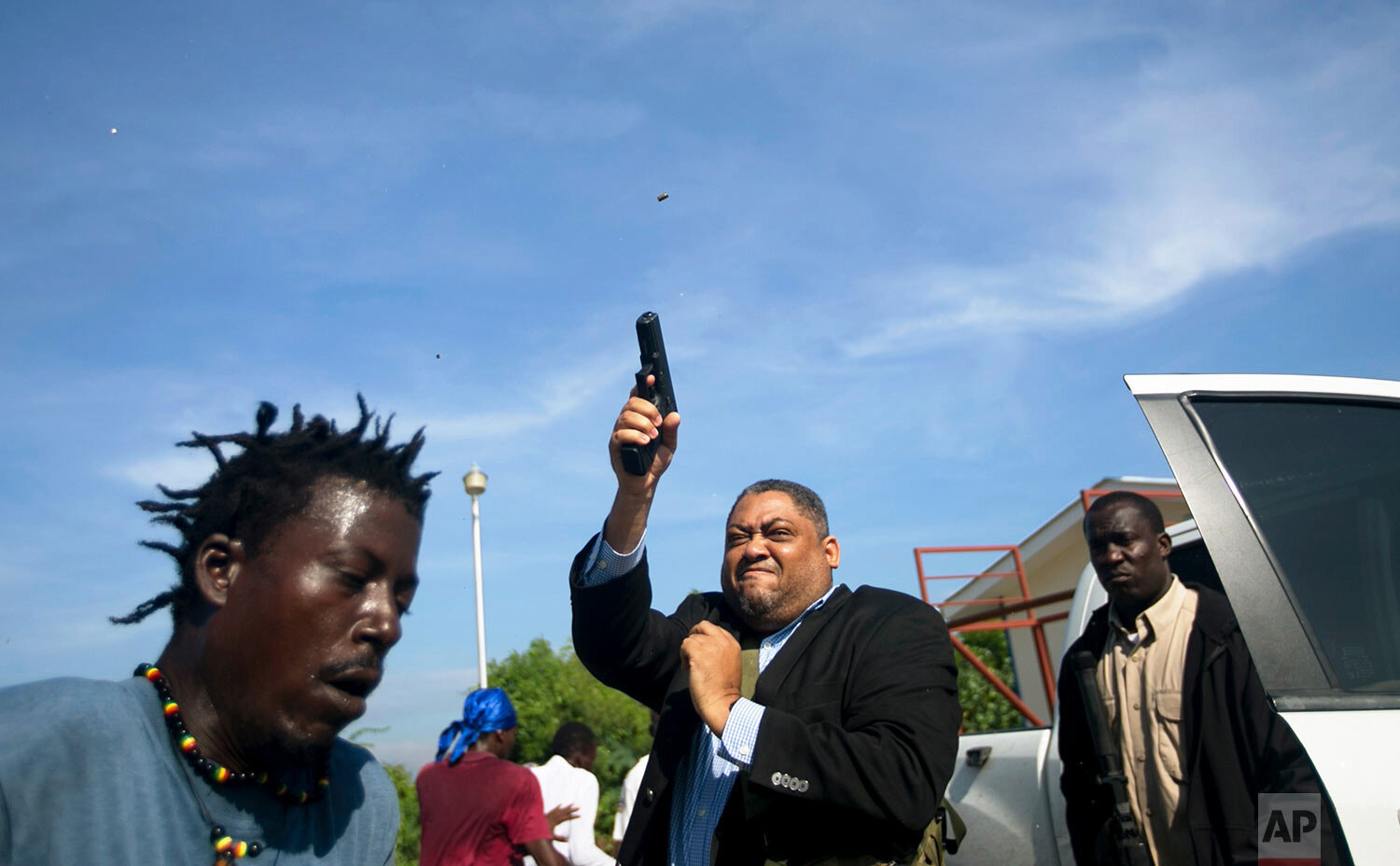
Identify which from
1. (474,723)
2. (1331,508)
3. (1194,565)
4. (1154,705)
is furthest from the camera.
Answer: (474,723)

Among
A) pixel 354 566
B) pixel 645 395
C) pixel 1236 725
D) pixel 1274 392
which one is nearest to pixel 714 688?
pixel 645 395

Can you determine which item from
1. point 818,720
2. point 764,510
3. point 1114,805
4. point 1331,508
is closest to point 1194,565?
point 1331,508

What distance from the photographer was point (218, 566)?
1.67 m

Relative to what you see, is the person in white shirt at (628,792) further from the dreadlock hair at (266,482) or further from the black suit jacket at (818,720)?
the dreadlock hair at (266,482)

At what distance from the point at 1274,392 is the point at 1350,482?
1.05ft

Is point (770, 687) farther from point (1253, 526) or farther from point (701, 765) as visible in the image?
point (1253, 526)

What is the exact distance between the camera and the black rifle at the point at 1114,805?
2908 millimetres

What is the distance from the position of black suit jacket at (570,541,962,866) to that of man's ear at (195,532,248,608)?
1366 millimetres

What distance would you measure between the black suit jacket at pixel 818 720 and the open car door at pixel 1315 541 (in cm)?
81

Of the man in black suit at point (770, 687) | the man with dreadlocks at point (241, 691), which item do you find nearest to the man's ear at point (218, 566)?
the man with dreadlocks at point (241, 691)

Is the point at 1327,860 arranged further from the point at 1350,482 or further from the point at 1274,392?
the point at 1274,392

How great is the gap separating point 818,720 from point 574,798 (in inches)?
139

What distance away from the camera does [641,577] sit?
3.09 meters

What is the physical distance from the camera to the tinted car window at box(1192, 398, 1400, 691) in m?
2.58
